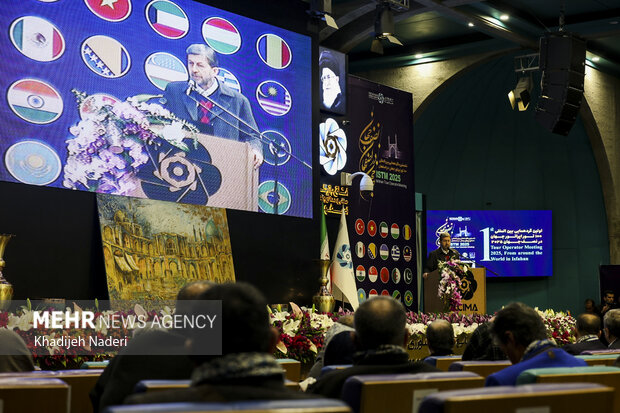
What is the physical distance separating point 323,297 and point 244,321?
5858mm

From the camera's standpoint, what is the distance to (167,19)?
7207 mm

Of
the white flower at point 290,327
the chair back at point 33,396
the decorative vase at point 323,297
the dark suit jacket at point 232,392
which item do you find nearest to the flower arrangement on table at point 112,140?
the white flower at point 290,327

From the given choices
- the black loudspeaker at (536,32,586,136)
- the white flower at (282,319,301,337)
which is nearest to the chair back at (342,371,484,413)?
the white flower at (282,319,301,337)

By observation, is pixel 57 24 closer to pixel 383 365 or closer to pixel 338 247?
pixel 338 247

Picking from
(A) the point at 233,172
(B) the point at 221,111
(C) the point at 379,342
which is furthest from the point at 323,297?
(C) the point at 379,342

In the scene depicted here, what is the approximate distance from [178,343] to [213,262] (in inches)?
169

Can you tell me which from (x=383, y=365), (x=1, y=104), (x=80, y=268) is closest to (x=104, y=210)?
(x=80, y=268)

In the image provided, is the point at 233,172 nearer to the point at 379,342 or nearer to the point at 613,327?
the point at 613,327

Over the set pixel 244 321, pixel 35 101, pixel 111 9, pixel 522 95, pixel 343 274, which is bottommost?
pixel 244 321

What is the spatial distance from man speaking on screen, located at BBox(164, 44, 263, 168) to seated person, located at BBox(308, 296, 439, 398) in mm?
4808

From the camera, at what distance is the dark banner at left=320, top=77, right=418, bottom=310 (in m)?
10.2

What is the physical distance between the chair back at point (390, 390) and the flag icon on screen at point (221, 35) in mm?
5802

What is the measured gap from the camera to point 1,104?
6.04m

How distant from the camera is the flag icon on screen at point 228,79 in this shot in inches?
295
